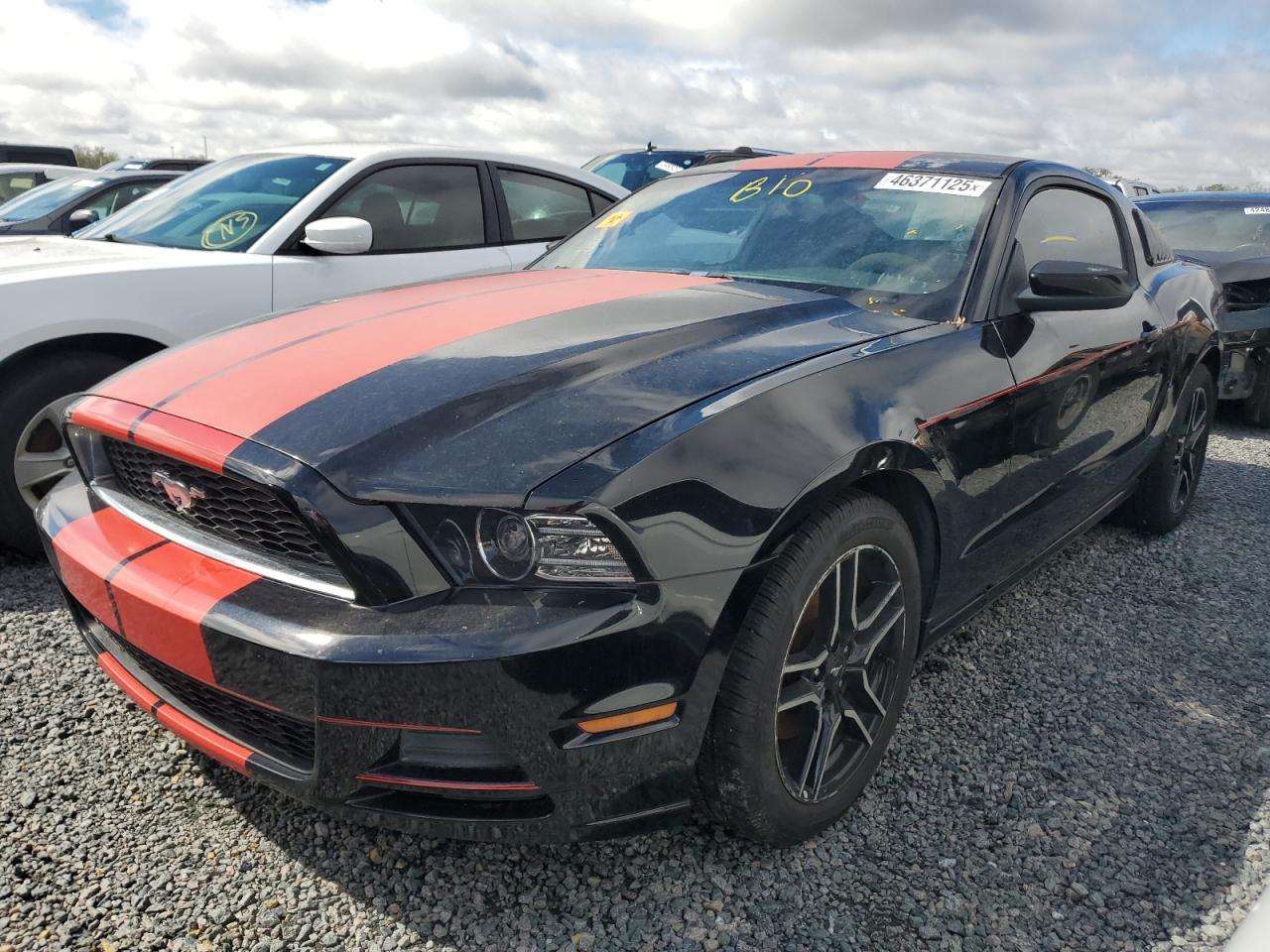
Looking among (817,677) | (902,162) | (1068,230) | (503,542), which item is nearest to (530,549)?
(503,542)

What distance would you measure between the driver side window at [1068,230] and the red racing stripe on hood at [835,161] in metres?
0.42

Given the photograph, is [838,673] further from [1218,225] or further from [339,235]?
[1218,225]

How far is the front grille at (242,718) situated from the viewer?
168 cm

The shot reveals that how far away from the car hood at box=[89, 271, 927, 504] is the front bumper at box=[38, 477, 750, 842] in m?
0.22

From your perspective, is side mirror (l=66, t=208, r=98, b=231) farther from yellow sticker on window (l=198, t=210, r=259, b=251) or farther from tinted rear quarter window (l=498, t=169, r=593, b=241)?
tinted rear quarter window (l=498, t=169, r=593, b=241)

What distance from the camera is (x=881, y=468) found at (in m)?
1.94

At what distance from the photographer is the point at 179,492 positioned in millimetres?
1889

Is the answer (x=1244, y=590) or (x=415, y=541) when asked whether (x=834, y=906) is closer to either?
(x=415, y=541)

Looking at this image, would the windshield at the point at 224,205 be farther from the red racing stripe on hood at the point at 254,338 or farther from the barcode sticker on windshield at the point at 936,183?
the barcode sticker on windshield at the point at 936,183

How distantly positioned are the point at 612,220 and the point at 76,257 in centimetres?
203

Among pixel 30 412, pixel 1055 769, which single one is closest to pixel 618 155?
pixel 30 412

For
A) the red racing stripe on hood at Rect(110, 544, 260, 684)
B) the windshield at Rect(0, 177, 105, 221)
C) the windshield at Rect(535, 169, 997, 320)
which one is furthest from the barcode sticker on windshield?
the windshield at Rect(0, 177, 105, 221)

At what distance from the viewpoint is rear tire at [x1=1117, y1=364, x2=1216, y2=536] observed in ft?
12.6

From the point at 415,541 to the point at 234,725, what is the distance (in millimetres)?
575
